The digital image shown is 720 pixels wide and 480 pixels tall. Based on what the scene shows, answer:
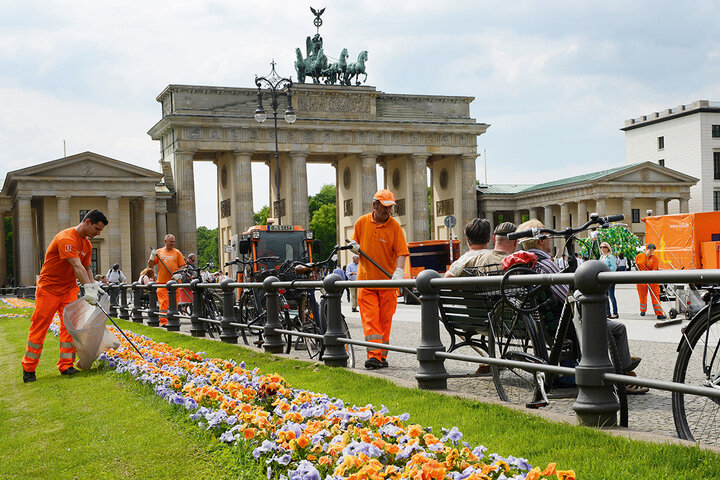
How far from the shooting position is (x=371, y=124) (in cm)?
7350

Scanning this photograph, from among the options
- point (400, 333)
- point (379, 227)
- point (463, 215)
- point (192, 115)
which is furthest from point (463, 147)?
point (379, 227)

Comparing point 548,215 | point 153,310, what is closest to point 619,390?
point 153,310

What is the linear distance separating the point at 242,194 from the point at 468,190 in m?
22.1

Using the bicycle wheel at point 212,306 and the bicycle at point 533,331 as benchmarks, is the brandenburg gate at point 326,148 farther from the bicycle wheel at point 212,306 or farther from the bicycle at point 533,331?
the bicycle at point 533,331

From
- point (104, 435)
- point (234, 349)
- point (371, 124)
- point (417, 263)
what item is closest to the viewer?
point (104, 435)

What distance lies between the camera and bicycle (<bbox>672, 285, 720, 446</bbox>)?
451 centimetres

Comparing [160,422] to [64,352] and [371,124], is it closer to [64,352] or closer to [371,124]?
[64,352]

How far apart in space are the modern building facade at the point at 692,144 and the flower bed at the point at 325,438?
85.5 metres

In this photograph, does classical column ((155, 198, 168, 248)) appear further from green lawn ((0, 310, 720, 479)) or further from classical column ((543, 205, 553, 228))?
green lawn ((0, 310, 720, 479))

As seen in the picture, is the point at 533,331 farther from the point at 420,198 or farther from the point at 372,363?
the point at 420,198

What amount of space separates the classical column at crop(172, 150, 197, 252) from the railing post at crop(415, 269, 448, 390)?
2483 inches

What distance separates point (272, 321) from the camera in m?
11.6

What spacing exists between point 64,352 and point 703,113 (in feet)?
297

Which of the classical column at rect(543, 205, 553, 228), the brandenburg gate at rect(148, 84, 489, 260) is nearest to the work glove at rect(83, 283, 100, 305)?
the brandenburg gate at rect(148, 84, 489, 260)
